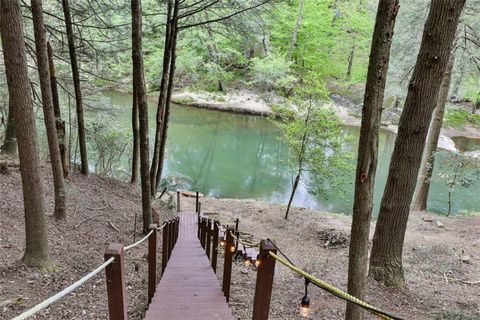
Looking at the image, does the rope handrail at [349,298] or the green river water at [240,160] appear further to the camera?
the green river water at [240,160]

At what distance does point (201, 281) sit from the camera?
5055mm

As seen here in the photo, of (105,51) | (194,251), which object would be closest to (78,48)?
(105,51)

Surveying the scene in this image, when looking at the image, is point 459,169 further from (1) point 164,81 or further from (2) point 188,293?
(2) point 188,293

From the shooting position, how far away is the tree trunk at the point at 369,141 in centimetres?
296

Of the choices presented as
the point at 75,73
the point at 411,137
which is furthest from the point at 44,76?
the point at 411,137

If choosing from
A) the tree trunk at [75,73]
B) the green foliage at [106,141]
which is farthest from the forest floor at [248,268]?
the green foliage at [106,141]

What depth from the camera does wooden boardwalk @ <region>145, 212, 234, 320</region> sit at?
382cm

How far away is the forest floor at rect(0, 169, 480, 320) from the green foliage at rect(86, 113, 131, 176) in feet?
6.44

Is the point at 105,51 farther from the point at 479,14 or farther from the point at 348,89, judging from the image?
the point at 348,89

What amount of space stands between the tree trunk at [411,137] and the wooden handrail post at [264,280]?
3544 millimetres

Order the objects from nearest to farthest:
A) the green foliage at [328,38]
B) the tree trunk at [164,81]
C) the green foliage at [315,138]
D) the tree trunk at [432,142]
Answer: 1. the tree trunk at [164,81]
2. the tree trunk at [432,142]
3. the green foliage at [315,138]
4. the green foliage at [328,38]

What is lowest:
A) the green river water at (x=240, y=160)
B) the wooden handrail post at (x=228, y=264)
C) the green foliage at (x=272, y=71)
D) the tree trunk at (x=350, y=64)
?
the green river water at (x=240, y=160)

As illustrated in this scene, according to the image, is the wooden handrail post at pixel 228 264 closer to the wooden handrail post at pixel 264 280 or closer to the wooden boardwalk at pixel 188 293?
the wooden boardwalk at pixel 188 293

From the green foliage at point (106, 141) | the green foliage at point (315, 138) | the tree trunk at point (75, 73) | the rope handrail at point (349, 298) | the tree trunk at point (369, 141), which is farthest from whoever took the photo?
the green foliage at point (106, 141)
